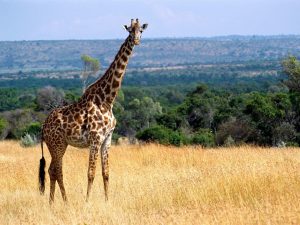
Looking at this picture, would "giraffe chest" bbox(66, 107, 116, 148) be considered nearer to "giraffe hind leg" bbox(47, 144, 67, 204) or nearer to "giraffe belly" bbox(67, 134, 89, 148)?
"giraffe belly" bbox(67, 134, 89, 148)

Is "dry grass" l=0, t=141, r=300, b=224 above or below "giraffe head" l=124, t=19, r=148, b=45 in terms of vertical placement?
below

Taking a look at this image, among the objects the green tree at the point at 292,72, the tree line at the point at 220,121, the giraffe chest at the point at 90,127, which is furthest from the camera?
the green tree at the point at 292,72

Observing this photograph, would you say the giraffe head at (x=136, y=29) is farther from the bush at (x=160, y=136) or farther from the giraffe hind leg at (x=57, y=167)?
the bush at (x=160, y=136)

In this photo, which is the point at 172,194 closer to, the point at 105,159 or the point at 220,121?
the point at 105,159

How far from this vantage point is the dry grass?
24.5 feet

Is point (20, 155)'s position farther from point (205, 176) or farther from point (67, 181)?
point (205, 176)

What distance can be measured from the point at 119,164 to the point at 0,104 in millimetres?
69922

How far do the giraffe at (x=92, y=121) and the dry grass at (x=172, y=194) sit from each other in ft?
1.81

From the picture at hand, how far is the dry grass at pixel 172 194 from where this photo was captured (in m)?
7.47

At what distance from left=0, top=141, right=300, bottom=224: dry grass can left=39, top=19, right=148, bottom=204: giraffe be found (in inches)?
21.7

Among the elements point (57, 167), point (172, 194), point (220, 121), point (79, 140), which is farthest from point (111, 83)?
point (220, 121)

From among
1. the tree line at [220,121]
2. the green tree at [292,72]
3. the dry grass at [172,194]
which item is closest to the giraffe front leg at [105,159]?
the dry grass at [172,194]

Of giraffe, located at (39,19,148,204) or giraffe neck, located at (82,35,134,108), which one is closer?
giraffe, located at (39,19,148,204)

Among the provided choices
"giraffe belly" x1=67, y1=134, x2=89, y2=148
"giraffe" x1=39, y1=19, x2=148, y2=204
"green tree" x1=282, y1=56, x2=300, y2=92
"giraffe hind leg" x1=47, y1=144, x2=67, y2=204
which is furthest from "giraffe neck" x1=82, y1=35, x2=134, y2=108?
"green tree" x1=282, y1=56, x2=300, y2=92
